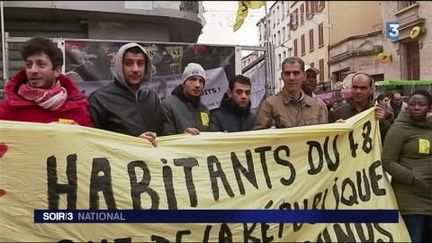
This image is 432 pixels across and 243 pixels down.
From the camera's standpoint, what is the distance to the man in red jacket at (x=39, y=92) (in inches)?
142

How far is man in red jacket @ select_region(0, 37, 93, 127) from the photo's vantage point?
360 centimetres

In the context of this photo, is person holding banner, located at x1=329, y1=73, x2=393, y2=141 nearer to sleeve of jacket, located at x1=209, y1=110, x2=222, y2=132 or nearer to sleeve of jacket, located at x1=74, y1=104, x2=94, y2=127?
sleeve of jacket, located at x1=209, y1=110, x2=222, y2=132

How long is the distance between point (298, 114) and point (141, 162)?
4.58 feet

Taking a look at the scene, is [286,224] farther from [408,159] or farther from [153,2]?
[153,2]

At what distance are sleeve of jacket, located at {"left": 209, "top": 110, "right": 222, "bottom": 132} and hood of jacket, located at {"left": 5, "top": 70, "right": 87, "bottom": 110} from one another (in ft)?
3.49

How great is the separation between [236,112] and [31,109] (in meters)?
1.69

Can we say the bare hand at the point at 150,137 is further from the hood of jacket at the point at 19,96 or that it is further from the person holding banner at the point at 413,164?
the person holding banner at the point at 413,164

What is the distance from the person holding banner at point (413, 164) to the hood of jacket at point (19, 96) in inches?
84.7

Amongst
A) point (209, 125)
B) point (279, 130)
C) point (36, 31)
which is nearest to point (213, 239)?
point (279, 130)

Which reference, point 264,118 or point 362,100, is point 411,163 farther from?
point 264,118

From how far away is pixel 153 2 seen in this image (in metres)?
14.2

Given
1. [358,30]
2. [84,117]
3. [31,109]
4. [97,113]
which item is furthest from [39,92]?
[358,30]

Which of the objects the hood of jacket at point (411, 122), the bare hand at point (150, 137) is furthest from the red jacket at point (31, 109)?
the hood of jacket at point (411, 122)

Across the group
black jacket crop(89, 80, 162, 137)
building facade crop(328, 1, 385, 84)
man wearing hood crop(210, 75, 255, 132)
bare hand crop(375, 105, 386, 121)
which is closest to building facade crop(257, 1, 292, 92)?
building facade crop(328, 1, 385, 84)
